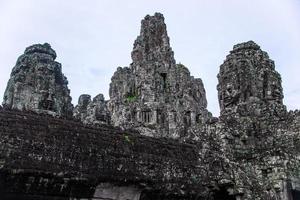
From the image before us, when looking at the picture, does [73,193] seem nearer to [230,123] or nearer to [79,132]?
[79,132]

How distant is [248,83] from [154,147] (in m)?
4.19

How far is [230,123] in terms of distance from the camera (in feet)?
33.3

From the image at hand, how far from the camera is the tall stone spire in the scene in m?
10.5

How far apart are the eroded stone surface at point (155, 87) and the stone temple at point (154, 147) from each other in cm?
4696

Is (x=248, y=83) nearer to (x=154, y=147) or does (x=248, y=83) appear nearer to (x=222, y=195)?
(x=222, y=195)

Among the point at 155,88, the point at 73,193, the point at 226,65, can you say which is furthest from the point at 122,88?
the point at 73,193

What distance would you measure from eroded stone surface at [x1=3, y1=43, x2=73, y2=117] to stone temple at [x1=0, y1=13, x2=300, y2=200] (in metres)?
0.04

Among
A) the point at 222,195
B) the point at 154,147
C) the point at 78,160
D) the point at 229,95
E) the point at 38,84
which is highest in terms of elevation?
the point at 38,84

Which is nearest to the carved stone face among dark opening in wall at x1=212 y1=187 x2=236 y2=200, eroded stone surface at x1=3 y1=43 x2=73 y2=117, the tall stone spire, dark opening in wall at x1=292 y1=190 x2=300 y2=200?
the tall stone spire

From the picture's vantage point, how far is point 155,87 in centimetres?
6512

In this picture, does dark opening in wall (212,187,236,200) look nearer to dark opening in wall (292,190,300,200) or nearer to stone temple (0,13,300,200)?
stone temple (0,13,300,200)

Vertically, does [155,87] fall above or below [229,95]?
above

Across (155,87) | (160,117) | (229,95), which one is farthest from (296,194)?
(155,87)

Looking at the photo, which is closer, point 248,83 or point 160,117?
point 248,83
